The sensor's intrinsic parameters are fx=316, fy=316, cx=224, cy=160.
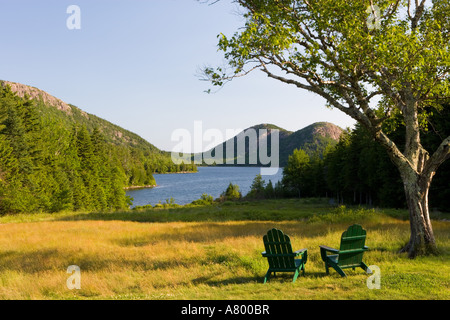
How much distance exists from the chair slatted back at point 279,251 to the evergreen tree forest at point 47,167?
41.7 metres

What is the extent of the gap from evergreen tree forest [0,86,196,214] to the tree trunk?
142ft

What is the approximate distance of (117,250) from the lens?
39.6 feet

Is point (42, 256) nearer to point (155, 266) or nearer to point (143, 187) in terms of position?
point (155, 266)

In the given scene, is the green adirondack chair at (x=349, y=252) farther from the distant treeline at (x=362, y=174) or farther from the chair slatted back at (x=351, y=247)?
the distant treeline at (x=362, y=174)

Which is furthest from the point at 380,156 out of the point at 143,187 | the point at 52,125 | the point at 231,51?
the point at 143,187

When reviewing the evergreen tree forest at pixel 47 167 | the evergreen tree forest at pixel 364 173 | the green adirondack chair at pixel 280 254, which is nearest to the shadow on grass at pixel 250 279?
the green adirondack chair at pixel 280 254

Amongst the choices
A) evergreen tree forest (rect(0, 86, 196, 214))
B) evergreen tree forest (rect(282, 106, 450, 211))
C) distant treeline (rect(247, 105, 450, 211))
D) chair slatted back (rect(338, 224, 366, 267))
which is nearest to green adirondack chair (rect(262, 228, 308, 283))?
chair slatted back (rect(338, 224, 366, 267))

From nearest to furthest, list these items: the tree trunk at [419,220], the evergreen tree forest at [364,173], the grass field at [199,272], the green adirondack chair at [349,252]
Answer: the grass field at [199,272] → the green adirondack chair at [349,252] → the tree trunk at [419,220] → the evergreen tree forest at [364,173]

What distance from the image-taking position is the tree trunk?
9594mm

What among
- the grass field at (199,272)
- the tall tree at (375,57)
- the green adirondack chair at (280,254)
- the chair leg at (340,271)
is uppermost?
the tall tree at (375,57)

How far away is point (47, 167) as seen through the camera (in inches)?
2024

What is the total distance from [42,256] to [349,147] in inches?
1900

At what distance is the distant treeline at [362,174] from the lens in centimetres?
2888

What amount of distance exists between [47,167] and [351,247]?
177ft
